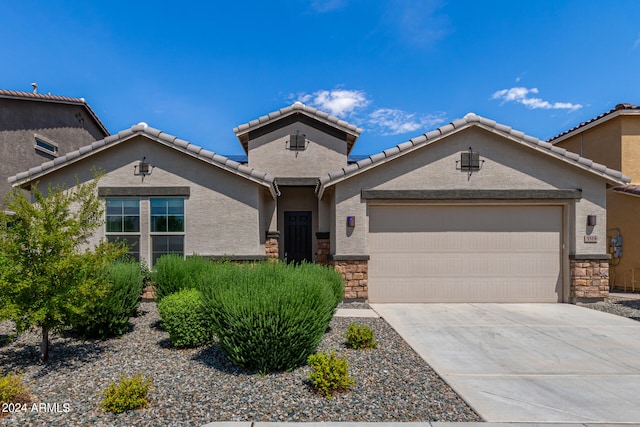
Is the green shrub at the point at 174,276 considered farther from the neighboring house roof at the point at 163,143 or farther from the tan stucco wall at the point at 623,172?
the tan stucco wall at the point at 623,172

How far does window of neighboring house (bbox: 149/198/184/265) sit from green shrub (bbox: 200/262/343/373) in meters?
5.56

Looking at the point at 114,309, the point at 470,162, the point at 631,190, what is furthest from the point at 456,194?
the point at 114,309

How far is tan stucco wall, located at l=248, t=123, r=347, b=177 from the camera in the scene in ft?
41.9

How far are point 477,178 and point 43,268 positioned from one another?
9546 millimetres

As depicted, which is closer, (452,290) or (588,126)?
(452,290)

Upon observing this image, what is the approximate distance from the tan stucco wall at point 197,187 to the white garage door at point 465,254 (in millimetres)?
3525

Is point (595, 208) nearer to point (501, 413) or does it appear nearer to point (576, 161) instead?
point (576, 161)

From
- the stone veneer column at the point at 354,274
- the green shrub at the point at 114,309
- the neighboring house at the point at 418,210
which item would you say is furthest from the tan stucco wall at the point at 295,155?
the green shrub at the point at 114,309

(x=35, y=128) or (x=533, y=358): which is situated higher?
(x=35, y=128)

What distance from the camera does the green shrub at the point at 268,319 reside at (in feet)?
14.5

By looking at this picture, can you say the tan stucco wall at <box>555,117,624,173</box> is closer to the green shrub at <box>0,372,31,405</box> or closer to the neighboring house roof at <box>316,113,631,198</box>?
the neighboring house roof at <box>316,113,631,198</box>

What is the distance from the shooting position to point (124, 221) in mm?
9883

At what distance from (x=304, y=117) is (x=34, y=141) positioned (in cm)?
1183

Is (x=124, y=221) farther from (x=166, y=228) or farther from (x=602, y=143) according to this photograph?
(x=602, y=143)
